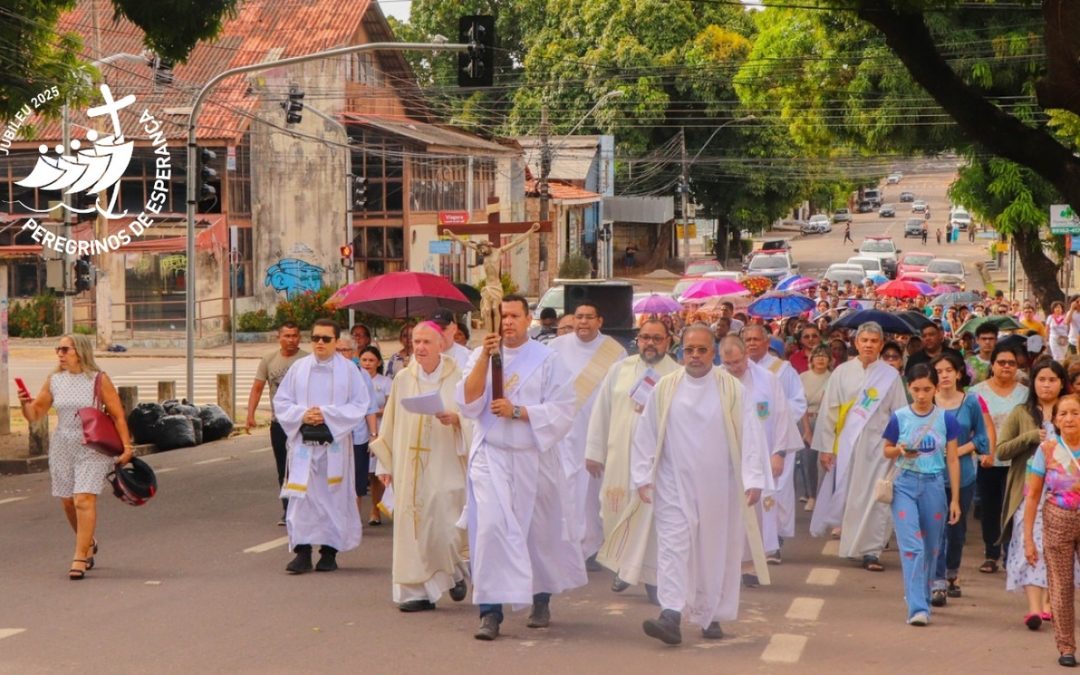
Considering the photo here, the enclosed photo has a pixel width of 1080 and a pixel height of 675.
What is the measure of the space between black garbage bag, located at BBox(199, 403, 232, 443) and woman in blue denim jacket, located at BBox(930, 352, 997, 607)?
1456 cm

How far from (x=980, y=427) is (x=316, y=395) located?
4406mm

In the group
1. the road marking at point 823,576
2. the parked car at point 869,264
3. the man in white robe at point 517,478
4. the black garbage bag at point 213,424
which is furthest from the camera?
the parked car at point 869,264

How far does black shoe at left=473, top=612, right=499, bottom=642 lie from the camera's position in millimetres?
9078

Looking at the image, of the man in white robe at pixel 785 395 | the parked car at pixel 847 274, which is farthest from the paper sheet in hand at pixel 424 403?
the parked car at pixel 847 274

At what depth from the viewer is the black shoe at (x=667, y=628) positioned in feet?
29.5

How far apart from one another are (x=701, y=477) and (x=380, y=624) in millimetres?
1974

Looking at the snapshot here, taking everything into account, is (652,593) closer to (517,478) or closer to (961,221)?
(517,478)

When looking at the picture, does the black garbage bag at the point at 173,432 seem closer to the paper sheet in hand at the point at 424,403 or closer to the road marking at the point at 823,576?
the road marking at the point at 823,576

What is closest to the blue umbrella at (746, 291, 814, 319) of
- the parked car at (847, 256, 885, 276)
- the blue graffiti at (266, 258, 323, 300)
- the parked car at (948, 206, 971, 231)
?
the blue graffiti at (266, 258, 323, 300)

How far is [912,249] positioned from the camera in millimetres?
90250

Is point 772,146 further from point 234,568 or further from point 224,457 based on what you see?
point 234,568

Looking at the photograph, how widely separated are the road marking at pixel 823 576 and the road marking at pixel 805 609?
0.73 m

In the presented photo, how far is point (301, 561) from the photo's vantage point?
11.5 metres

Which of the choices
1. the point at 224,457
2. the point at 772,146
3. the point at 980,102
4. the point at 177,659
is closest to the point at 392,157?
the point at 772,146
